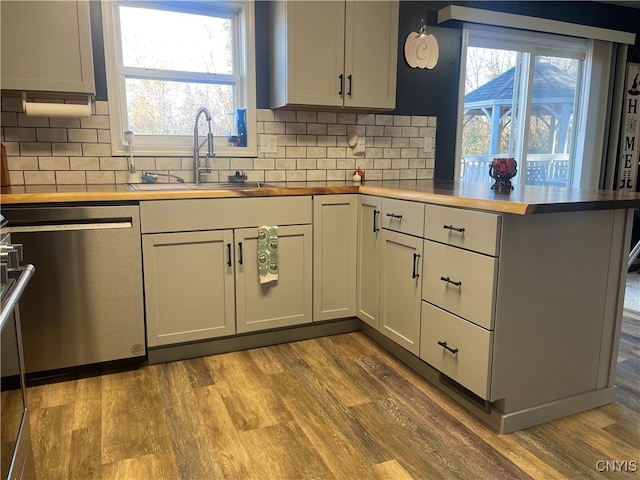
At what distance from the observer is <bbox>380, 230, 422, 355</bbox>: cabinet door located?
2.27m

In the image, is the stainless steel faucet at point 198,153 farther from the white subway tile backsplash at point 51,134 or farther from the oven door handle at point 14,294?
the oven door handle at point 14,294

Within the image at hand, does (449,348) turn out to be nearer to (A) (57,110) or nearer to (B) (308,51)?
(B) (308,51)

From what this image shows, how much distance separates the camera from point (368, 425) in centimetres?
190

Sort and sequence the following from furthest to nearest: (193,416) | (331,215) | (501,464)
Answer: (331,215) → (193,416) → (501,464)

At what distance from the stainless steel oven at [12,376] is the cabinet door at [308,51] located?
193 cm

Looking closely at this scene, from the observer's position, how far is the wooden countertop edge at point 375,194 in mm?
1672

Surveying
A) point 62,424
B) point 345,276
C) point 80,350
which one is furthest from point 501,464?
point 80,350

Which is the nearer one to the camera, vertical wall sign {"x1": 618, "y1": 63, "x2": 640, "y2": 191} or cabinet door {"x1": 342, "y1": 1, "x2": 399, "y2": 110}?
cabinet door {"x1": 342, "y1": 1, "x2": 399, "y2": 110}

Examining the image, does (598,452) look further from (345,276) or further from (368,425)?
(345,276)

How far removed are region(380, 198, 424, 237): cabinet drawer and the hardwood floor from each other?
2.37 ft

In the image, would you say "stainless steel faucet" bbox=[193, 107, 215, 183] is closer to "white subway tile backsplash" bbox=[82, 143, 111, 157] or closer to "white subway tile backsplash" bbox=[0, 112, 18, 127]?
"white subway tile backsplash" bbox=[82, 143, 111, 157]

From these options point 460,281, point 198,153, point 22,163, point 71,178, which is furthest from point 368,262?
point 22,163

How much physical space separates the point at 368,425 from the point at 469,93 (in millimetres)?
2838

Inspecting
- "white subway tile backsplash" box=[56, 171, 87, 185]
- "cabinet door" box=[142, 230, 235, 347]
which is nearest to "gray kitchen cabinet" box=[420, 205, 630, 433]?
"cabinet door" box=[142, 230, 235, 347]
